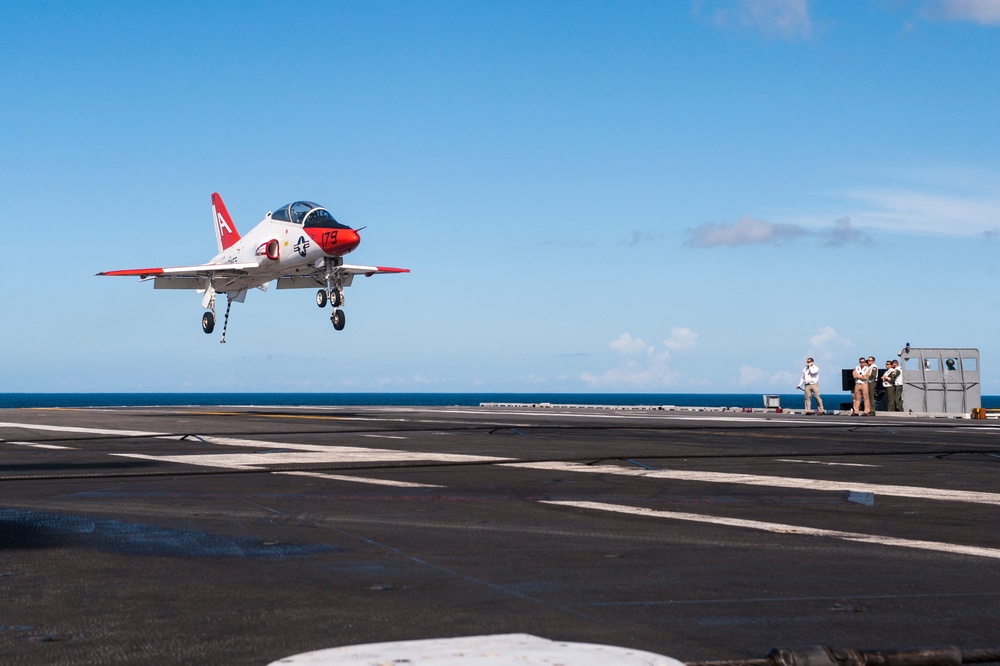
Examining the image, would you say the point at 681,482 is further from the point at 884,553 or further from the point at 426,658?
the point at 426,658

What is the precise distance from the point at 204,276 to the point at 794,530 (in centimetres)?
3729

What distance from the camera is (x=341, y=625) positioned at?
14.2ft

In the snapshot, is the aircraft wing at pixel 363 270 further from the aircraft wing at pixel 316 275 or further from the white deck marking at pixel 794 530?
the white deck marking at pixel 794 530

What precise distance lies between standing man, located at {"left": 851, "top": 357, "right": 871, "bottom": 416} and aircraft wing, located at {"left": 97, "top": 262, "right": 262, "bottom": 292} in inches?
826

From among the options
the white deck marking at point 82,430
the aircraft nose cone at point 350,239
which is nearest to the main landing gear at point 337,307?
the aircraft nose cone at point 350,239

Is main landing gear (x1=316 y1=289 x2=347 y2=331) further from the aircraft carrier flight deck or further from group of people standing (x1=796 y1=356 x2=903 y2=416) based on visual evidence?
the aircraft carrier flight deck

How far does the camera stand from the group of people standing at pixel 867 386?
1428 inches

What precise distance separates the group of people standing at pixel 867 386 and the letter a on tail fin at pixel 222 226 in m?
26.4

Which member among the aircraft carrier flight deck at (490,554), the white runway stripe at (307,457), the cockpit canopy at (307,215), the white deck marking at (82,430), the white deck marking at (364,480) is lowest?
the aircraft carrier flight deck at (490,554)

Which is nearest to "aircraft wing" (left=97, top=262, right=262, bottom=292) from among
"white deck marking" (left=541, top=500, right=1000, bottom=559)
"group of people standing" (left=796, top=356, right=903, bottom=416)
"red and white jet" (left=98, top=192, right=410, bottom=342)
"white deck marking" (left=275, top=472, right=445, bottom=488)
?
"red and white jet" (left=98, top=192, right=410, bottom=342)

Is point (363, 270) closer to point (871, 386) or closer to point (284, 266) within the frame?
point (284, 266)

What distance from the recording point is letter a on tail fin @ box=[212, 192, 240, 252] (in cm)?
4981

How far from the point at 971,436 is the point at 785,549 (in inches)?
653

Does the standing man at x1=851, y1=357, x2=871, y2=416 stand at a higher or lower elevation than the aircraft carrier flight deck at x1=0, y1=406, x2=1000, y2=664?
higher
